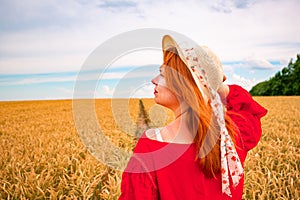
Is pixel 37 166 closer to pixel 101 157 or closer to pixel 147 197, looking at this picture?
pixel 101 157

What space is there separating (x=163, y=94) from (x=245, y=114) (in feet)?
2.45

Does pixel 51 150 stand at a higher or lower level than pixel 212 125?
lower

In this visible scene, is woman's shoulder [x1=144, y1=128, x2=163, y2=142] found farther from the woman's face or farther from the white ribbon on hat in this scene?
the white ribbon on hat

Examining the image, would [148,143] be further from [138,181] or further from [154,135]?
[138,181]

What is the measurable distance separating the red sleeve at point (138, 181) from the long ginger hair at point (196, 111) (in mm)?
265

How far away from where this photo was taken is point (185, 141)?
1.67 meters

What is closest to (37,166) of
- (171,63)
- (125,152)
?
(125,152)

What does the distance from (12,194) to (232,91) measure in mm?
2674

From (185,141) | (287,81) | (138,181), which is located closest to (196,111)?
(185,141)

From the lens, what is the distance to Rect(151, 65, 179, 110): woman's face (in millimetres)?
1669

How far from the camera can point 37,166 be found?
15.7 feet

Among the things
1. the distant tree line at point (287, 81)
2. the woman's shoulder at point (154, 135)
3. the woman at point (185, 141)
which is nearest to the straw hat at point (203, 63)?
the woman at point (185, 141)

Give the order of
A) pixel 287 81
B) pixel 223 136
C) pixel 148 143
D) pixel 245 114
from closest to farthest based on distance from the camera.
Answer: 1. pixel 148 143
2. pixel 223 136
3. pixel 245 114
4. pixel 287 81

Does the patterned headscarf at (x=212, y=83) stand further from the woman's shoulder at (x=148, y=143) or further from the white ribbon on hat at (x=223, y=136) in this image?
the woman's shoulder at (x=148, y=143)
